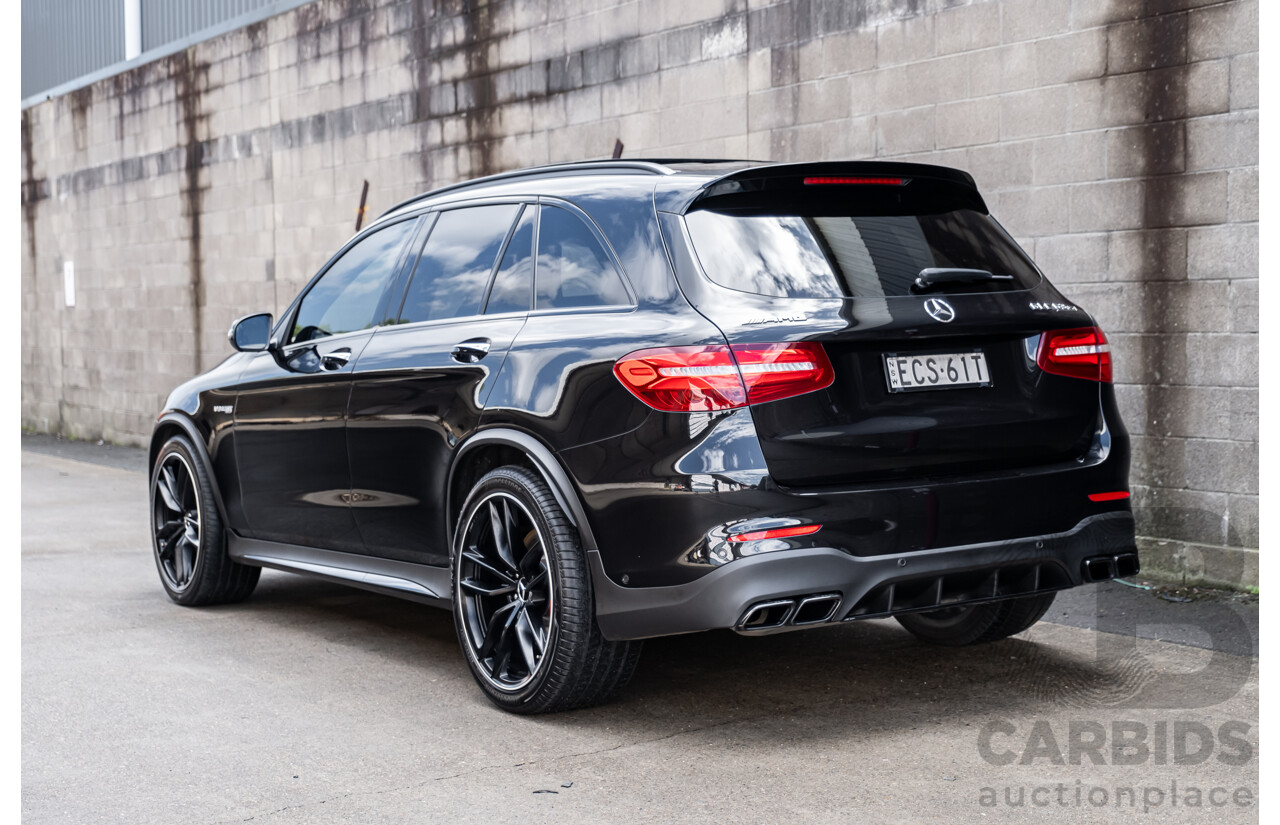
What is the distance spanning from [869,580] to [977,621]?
1.51 metres

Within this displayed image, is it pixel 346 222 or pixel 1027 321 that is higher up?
pixel 346 222

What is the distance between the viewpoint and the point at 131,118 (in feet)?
53.9

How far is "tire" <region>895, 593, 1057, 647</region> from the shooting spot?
5.27 m

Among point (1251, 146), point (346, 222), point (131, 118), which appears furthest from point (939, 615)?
point (131, 118)

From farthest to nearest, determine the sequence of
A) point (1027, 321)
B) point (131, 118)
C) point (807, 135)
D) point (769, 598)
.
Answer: point (131, 118), point (807, 135), point (1027, 321), point (769, 598)

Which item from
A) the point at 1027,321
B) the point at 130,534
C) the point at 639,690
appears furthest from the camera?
the point at 130,534

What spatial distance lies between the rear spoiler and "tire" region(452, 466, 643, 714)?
1078 millimetres

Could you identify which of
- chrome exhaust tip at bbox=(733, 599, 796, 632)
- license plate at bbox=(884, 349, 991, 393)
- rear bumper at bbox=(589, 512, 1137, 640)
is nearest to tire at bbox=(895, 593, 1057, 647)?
rear bumper at bbox=(589, 512, 1137, 640)

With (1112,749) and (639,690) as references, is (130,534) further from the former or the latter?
(1112,749)

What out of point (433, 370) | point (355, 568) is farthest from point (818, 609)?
point (355, 568)

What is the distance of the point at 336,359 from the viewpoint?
574cm

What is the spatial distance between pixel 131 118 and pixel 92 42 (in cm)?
222

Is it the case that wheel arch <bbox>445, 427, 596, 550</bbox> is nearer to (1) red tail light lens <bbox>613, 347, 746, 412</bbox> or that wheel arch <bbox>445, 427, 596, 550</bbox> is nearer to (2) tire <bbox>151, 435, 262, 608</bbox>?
(1) red tail light lens <bbox>613, 347, 746, 412</bbox>

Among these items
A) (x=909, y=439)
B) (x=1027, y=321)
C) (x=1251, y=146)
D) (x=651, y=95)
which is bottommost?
(x=909, y=439)
